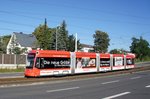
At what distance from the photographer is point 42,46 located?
89812mm

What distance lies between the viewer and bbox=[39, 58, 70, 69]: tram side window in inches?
1259

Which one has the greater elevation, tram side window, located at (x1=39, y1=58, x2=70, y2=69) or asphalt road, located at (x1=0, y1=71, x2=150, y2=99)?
tram side window, located at (x1=39, y1=58, x2=70, y2=69)

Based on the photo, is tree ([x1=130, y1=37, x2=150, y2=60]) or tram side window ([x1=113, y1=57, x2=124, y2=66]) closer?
tram side window ([x1=113, y1=57, x2=124, y2=66])

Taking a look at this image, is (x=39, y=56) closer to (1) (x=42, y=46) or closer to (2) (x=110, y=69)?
(2) (x=110, y=69)

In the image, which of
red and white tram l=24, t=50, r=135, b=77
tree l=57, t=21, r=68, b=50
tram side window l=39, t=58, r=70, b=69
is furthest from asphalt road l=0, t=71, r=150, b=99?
tree l=57, t=21, r=68, b=50

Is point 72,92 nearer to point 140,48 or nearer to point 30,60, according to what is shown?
point 30,60

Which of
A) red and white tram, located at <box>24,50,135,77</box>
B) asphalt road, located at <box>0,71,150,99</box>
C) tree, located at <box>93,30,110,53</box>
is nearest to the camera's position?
asphalt road, located at <box>0,71,150,99</box>

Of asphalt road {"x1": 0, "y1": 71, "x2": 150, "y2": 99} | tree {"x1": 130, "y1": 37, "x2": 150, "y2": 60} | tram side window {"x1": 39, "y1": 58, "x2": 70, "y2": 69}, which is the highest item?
tree {"x1": 130, "y1": 37, "x2": 150, "y2": 60}

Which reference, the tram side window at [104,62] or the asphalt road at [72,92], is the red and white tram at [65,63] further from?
the asphalt road at [72,92]

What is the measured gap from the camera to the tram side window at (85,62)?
3866cm

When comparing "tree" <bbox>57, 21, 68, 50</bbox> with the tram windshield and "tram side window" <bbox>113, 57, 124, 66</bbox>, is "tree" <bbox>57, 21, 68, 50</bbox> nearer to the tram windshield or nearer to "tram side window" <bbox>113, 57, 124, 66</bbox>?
"tram side window" <bbox>113, 57, 124, 66</bbox>

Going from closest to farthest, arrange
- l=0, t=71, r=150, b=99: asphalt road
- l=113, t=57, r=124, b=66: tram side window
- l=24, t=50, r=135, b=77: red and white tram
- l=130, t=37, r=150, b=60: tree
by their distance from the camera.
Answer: l=0, t=71, r=150, b=99: asphalt road
l=24, t=50, r=135, b=77: red and white tram
l=113, t=57, r=124, b=66: tram side window
l=130, t=37, r=150, b=60: tree

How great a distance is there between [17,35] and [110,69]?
187 ft

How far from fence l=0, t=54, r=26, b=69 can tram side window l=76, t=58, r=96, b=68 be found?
1581 centimetres
